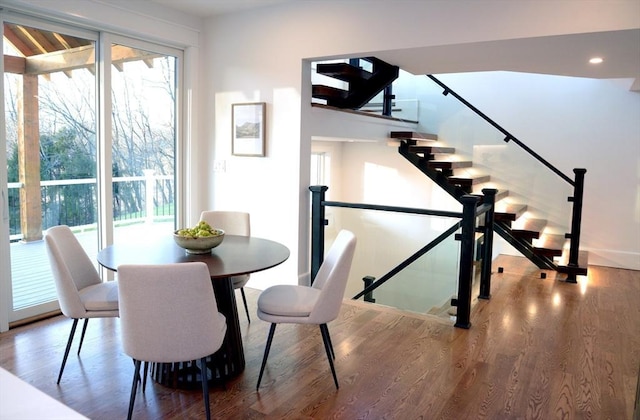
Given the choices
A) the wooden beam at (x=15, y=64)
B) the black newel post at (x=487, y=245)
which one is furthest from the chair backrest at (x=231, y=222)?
the black newel post at (x=487, y=245)

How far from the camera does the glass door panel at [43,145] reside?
11.4ft

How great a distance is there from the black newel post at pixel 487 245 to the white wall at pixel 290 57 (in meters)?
1.40

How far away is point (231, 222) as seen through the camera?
3818 mm

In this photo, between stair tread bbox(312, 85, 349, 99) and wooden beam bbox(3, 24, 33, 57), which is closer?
wooden beam bbox(3, 24, 33, 57)

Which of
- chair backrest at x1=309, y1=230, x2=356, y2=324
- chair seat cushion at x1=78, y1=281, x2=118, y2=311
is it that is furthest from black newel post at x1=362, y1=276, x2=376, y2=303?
chair seat cushion at x1=78, y1=281, x2=118, y2=311

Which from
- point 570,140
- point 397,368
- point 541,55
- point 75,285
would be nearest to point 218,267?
point 75,285

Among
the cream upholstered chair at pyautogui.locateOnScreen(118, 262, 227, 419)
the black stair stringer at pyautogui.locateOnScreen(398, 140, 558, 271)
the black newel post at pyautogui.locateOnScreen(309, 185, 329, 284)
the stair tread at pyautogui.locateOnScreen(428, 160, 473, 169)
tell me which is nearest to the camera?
the cream upholstered chair at pyautogui.locateOnScreen(118, 262, 227, 419)

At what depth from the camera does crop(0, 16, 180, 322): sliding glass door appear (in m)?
3.50

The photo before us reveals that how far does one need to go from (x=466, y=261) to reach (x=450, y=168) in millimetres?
2777

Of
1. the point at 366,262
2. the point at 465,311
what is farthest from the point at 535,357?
the point at 366,262

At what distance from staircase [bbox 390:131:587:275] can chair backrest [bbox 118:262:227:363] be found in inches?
144

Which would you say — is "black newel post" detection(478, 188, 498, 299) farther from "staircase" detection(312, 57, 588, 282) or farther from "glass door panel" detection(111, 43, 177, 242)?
"glass door panel" detection(111, 43, 177, 242)

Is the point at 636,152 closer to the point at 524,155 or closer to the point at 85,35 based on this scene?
the point at 524,155

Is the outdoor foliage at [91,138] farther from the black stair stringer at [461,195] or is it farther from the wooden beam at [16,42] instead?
the black stair stringer at [461,195]
